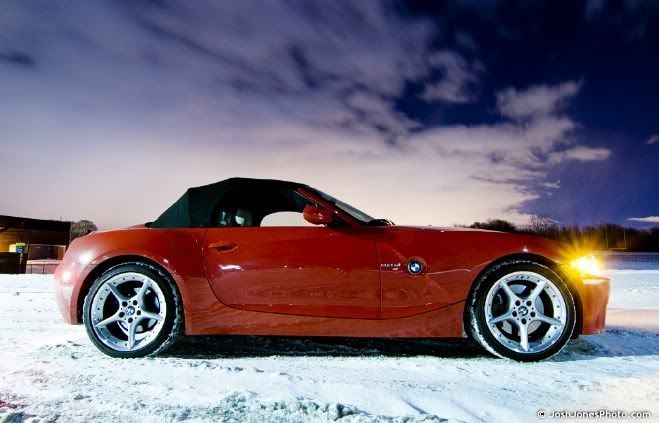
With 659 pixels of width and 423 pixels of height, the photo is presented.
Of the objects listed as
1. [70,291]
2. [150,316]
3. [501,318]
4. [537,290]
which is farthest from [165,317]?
[537,290]

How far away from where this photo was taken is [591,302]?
3.15 meters

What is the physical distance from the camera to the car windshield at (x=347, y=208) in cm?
345

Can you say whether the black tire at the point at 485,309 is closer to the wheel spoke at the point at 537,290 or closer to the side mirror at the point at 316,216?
the wheel spoke at the point at 537,290

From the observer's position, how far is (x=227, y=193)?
3619 mm

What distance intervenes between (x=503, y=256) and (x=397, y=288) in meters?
0.80

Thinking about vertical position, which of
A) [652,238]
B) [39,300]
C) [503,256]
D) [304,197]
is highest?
[652,238]

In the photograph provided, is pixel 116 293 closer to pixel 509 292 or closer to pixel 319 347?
pixel 319 347

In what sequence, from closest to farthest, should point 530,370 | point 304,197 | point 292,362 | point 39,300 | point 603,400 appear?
point 603,400, point 530,370, point 292,362, point 304,197, point 39,300

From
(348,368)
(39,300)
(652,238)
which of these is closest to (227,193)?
(348,368)

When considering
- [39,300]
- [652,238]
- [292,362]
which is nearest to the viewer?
[292,362]

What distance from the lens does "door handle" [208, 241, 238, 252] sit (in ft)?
10.7

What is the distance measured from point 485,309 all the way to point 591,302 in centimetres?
76

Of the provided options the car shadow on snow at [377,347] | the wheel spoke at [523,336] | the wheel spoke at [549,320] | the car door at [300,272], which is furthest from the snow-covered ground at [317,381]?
the car door at [300,272]

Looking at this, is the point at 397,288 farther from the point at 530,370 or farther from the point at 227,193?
the point at 227,193
